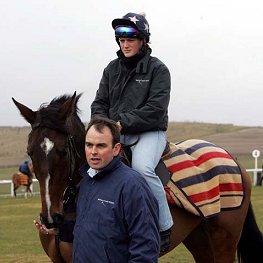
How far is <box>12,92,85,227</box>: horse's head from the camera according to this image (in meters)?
4.46

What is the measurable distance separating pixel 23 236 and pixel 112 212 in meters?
10.4

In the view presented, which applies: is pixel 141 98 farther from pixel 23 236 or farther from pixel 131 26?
pixel 23 236

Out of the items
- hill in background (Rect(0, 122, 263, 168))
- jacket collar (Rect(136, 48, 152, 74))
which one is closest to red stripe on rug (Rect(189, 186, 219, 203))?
jacket collar (Rect(136, 48, 152, 74))

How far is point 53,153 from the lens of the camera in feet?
14.8

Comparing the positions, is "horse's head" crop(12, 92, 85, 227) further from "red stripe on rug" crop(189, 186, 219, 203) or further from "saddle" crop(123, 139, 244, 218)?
"red stripe on rug" crop(189, 186, 219, 203)

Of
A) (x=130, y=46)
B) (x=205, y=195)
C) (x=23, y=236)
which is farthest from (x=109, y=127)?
(x=23, y=236)

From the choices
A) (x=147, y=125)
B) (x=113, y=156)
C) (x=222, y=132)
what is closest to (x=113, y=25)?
(x=147, y=125)

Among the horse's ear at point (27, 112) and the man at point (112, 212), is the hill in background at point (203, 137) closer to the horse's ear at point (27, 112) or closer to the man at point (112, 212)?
the horse's ear at point (27, 112)

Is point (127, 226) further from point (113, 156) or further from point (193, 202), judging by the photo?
point (193, 202)

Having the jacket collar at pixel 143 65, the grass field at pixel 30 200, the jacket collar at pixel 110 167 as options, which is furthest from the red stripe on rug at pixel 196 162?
the jacket collar at pixel 110 167

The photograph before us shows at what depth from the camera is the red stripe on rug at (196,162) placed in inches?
233

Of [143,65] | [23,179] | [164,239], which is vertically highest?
[143,65]

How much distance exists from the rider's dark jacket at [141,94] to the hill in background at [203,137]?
3242 cm

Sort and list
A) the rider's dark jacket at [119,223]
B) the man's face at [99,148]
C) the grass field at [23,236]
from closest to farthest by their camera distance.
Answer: the rider's dark jacket at [119,223]
the man's face at [99,148]
the grass field at [23,236]
